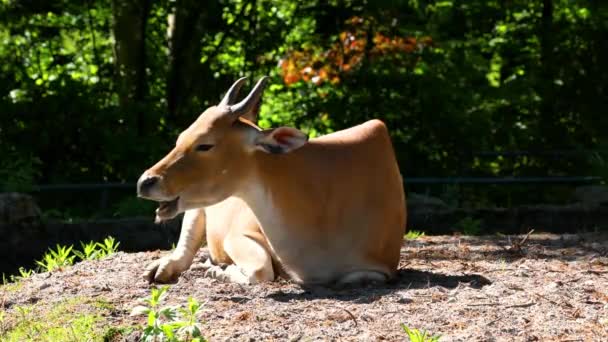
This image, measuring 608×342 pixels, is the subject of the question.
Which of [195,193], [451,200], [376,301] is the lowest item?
[451,200]

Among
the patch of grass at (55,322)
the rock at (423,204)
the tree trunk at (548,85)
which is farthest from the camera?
the tree trunk at (548,85)

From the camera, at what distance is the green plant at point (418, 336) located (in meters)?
5.36

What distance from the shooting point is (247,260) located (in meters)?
7.28

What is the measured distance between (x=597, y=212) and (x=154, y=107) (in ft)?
16.2

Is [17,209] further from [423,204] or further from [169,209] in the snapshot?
[169,209]

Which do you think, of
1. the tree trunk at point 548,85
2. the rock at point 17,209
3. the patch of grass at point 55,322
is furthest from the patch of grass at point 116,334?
the tree trunk at point 548,85

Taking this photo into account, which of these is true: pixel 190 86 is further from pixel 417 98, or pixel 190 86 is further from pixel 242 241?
pixel 242 241

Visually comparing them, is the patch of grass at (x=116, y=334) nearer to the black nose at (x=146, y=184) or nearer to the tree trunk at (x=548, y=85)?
the black nose at (x=146, y=184)

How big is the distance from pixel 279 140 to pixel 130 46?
791 cm

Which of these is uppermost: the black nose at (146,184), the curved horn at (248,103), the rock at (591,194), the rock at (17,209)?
the curved horn at (248,103)

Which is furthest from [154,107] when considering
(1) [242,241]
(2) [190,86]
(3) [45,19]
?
(1) [242,241]

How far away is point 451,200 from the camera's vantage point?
1323 cm

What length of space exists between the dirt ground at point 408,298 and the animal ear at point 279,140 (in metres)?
0.77

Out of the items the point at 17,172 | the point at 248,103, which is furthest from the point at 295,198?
the point at 17,172
